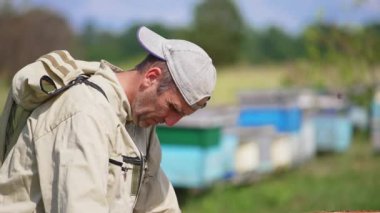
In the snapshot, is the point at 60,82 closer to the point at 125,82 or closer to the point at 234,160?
the point at 125,82

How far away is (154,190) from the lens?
2.00 metres

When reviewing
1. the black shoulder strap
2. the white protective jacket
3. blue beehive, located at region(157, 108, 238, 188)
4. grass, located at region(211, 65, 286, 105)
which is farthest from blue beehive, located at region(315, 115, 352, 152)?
the black shoulder strap

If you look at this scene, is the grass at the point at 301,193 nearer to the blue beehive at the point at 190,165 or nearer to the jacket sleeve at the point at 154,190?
the blue beehive at the point at 190,165

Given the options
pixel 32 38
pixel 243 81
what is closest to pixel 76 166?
pixel 243 81

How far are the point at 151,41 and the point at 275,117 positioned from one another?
18.9 feet

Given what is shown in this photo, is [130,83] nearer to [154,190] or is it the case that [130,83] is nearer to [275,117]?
[154,190]

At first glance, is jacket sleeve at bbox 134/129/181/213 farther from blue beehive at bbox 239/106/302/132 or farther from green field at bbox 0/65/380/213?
blue beehive at bbox 239/106/302/132

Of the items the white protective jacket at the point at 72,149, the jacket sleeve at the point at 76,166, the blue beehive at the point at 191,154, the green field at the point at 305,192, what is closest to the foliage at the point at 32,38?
the green field at the point at 305,192

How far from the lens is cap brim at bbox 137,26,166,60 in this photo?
1682 mm

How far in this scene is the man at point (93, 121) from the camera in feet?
5.02

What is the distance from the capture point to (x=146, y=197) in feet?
6.58

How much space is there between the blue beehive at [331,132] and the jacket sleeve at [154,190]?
259 inches

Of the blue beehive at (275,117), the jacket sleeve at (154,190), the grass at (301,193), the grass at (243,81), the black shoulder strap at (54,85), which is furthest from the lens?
the grass at (243,81)

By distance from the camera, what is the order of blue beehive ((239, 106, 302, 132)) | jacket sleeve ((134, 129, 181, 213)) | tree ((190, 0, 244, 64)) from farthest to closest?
tree ((190, 0, 244, 64)) → blue beehive ((239, 106, 302, 132)) → jacket sleeve ((134, 129, 181, 213))
